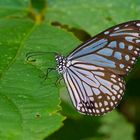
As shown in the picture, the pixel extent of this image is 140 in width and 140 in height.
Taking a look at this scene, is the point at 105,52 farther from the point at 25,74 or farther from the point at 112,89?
the point at 25,74

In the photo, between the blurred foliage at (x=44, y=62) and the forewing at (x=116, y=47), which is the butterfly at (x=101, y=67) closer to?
the forewing at (x=116, y=47)

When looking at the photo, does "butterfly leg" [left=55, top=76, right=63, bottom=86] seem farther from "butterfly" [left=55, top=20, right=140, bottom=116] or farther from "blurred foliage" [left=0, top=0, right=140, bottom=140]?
"butterfly" [left=55, top=20, right=140, bottom=116]

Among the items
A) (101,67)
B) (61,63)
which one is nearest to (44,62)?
(61,63)

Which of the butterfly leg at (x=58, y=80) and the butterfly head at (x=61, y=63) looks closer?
the butterfly leg at (x=58, y=80)

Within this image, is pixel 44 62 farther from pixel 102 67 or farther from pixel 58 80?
pixel 102 67

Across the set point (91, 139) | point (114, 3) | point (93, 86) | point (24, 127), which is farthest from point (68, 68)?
point (91, 139)

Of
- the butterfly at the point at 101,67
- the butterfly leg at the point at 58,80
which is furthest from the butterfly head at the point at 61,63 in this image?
the butterfly leg at the point at 58,80
